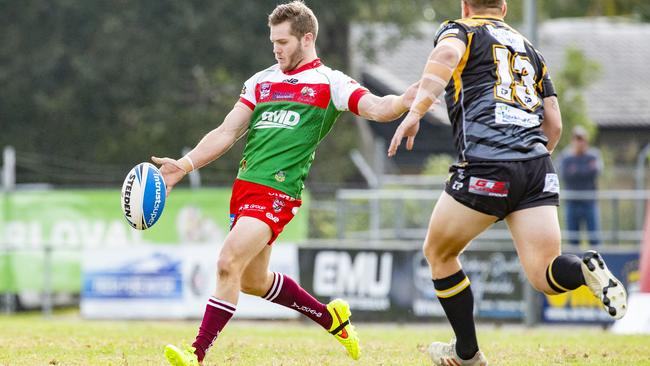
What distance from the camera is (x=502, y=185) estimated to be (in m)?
6.13

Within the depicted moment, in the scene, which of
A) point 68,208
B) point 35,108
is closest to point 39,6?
point 35,108

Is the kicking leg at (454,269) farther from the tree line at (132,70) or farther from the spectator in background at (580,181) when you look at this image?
the tree line at (132,70)

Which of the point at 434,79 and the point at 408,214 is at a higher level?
the point at 434,79

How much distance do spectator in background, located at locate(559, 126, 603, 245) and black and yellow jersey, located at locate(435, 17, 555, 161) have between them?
10939 millimetres

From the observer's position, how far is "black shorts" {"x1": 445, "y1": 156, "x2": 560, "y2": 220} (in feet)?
20.1

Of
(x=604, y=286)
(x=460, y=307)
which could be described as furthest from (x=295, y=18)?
(x=604, y=286)

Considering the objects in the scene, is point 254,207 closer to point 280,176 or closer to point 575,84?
point 280,176

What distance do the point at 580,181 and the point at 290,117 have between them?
437 inches

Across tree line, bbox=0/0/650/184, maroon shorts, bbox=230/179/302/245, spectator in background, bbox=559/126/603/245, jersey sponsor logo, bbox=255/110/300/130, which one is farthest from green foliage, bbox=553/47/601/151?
maroon shorts, bbox=230/179/302/245

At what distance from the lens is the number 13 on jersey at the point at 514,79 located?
624cm

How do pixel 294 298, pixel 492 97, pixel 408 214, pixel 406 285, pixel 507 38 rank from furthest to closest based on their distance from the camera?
pixel 408 214 < pixel 406 285 < pixel 294 298 < pixel 507 38 < pixel 492 97

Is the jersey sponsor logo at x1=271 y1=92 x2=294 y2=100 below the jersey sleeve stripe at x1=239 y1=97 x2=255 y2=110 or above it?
above

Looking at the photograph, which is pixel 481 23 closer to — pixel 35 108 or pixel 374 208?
pixel 374 208

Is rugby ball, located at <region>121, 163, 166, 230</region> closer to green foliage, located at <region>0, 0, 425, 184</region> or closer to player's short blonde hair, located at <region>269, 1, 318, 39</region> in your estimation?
player's short blonde hair, located at <region>269, 1, 318, 39</region>
